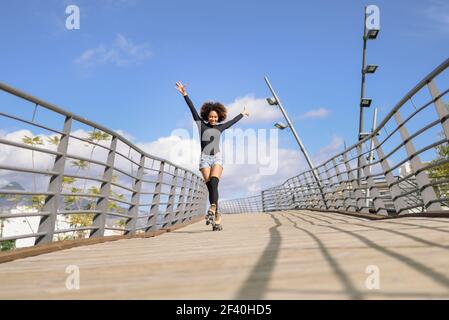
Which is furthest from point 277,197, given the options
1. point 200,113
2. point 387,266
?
point 387,266

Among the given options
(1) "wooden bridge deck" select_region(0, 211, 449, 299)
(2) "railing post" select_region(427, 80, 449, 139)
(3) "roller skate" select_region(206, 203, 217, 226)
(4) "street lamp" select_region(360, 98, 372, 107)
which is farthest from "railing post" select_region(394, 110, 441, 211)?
(4) "street lamp" select_region(360, 98, 372, 107)

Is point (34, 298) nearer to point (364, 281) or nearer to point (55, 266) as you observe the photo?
point (55, 266)

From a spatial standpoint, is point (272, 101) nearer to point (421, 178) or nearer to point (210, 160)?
point (210, 160)

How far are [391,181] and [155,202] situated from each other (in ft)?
13.8

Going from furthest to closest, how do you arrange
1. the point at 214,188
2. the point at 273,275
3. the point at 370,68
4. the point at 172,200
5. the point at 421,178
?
the point at 370,68 < the point at 172,200 < the point at 214,188 < the point at 421,178 < the point at 273,275

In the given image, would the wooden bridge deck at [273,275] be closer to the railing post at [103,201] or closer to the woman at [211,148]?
the railing post at [103,201]

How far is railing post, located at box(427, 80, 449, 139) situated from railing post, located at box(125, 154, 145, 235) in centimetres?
450

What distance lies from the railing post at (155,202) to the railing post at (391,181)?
4029 mm

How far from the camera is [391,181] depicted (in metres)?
6.91

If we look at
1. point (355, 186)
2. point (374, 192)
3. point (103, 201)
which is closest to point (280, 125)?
point (355, 186)

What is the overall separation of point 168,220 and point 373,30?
9.31m

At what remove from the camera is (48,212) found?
13.6 feet

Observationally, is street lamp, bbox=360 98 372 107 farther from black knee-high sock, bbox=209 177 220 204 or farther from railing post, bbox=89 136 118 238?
railing post, bbox=89 136 118 238

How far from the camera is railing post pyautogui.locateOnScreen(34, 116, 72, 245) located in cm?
420
